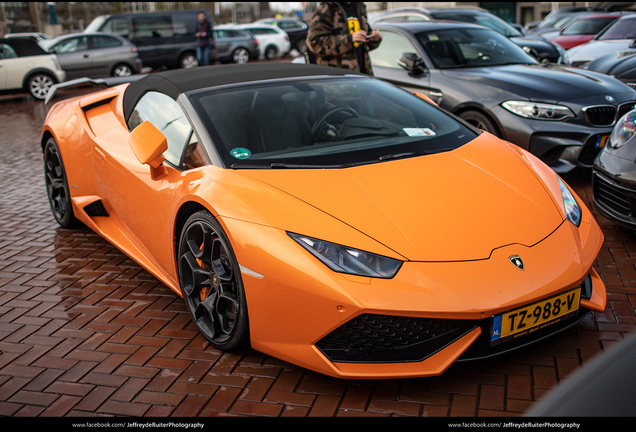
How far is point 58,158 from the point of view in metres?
4.50

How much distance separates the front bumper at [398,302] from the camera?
215cm

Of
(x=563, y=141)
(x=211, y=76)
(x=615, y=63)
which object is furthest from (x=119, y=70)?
(x=563, y=141)

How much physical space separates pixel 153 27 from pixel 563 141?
640 inches

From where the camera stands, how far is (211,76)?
11.5ft

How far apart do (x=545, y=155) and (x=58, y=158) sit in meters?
4.15

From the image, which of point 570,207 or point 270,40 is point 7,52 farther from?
point 570,207

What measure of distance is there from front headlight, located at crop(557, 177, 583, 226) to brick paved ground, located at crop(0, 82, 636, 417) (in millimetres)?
555

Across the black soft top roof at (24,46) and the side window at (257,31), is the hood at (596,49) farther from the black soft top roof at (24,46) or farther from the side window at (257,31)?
the side window at (257,31)

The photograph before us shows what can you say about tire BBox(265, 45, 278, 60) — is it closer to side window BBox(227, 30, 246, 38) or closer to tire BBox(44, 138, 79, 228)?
side window BBox(227, 30, 246, 38)

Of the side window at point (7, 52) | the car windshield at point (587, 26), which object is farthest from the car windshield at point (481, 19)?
the side window at point (7, 52)

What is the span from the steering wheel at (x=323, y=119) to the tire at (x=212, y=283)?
32.1 inches

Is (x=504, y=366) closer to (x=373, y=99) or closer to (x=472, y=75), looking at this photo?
(x=373, y=99)

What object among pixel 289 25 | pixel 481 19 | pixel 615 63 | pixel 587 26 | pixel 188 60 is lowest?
pixel 615 63

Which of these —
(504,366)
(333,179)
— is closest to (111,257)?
(333,179)
